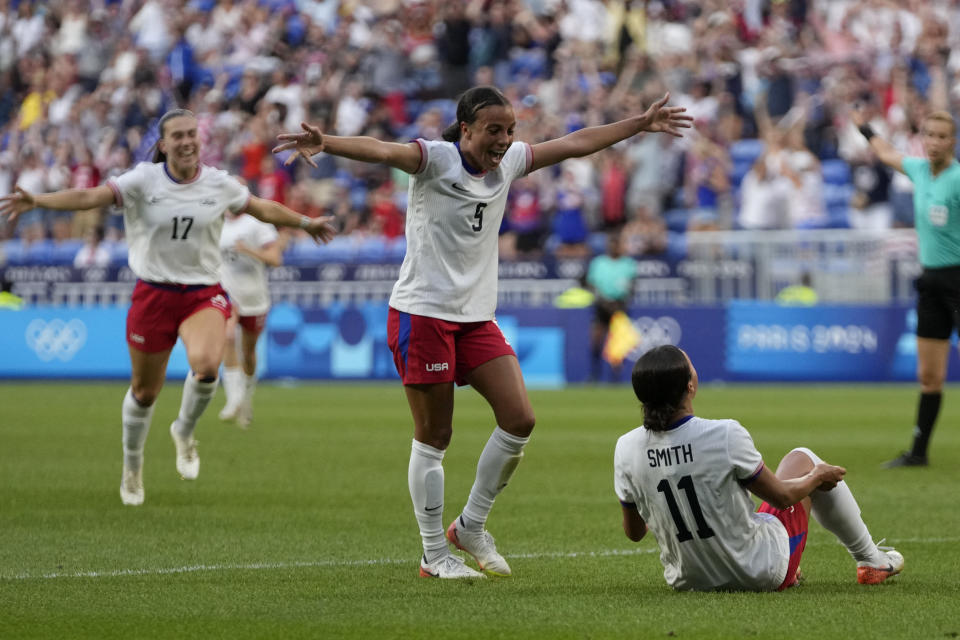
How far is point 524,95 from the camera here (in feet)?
96.0

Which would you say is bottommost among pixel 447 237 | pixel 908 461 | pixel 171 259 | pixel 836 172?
pixel 908 461

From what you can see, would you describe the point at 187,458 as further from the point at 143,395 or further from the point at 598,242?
the point at 598,242

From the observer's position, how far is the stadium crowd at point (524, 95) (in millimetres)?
25938

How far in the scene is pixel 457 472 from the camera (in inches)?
488

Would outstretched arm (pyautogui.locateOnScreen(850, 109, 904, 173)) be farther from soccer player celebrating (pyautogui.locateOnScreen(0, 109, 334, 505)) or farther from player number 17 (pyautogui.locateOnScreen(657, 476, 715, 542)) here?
player number 17 (pyautogui.locateOnScreen(657, 476, 715, 542))

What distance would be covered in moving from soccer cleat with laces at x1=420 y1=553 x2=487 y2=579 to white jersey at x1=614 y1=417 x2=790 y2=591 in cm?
108

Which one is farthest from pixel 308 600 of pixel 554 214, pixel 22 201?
pixel 554 214

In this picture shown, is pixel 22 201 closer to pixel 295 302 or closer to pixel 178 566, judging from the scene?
pixel 178 566

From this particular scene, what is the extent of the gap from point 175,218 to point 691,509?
17.6ft

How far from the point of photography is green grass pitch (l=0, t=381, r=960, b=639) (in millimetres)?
5945

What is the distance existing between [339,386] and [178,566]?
56.3 feet

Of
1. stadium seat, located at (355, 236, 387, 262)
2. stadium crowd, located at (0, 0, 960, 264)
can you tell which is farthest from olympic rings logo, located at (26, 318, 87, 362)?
stadium seat, located at (355, 236, 387, 262)

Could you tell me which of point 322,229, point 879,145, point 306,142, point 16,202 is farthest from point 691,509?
point 879,145

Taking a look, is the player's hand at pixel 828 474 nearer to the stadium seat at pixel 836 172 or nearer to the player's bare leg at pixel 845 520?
the player's bare leg at pixel 845 520
